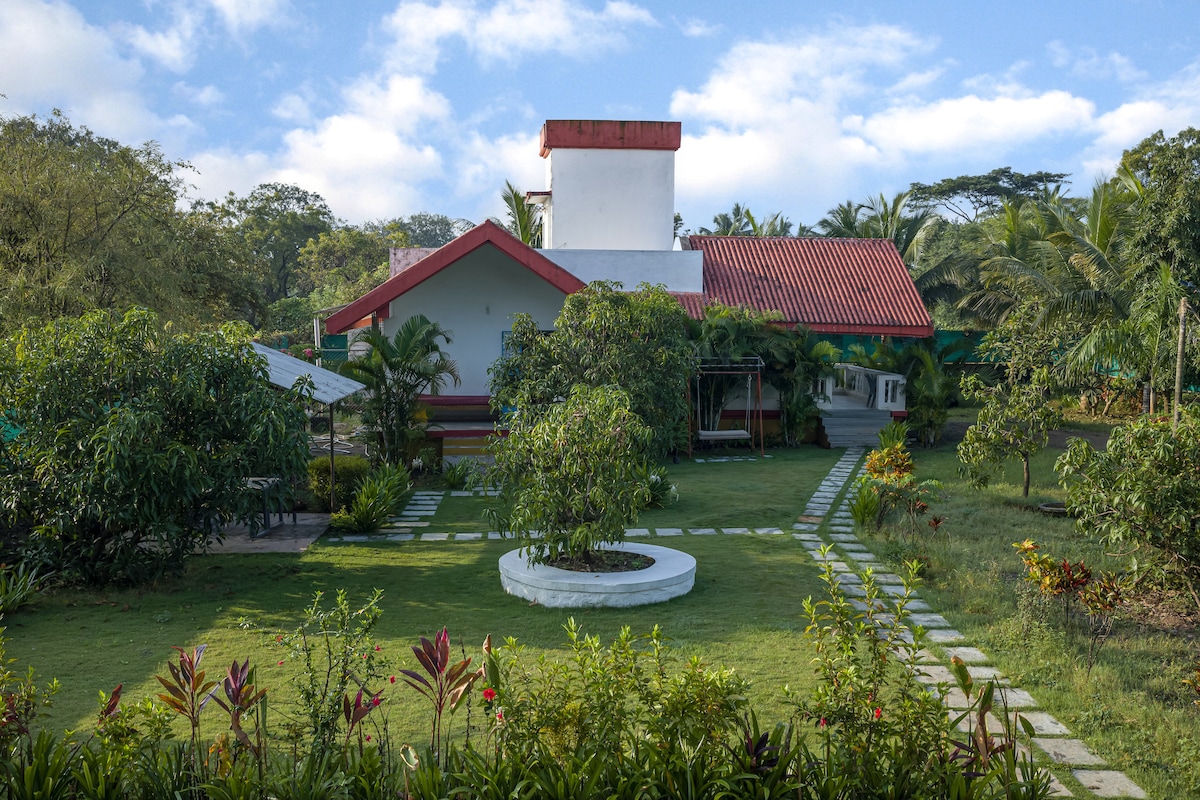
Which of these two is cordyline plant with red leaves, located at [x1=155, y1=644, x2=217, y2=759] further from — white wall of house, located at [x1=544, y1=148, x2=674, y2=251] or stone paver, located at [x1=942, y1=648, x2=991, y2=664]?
white wall of house, located at [x1=544, y1=148, x2=674, y2=251]

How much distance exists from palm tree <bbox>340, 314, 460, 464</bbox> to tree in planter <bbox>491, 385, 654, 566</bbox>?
693cm

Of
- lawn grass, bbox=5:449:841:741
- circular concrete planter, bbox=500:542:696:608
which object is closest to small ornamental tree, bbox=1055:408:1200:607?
lawn grass, bbox=5:449:841:741

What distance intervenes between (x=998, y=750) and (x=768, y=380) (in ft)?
51.7

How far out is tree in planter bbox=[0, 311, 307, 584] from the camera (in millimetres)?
8000

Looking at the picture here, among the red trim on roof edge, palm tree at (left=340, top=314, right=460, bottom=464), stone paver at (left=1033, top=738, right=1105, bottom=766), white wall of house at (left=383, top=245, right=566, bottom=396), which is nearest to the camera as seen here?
stone paver at (left=1033, top=738, right=1105, bottom=766)

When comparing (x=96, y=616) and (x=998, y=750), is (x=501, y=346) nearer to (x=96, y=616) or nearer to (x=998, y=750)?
(x=96, y=616)

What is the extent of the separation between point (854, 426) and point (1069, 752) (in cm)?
1523

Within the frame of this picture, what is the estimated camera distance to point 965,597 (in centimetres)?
847

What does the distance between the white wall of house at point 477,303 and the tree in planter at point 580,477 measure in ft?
35.4

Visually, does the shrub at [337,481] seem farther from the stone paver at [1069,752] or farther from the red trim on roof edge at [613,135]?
the red trim on roof edge at [613,135]

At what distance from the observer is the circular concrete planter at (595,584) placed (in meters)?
8.05

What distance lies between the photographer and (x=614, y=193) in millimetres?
25766

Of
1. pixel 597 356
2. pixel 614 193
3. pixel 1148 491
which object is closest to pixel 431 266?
pixel 597 356

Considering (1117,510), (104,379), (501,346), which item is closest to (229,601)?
(104,379)
